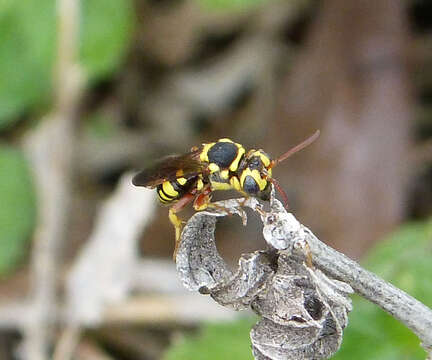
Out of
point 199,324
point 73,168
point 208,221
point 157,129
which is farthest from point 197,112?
point 208,221

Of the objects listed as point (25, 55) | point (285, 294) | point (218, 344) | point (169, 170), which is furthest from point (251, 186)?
point (25, 55)

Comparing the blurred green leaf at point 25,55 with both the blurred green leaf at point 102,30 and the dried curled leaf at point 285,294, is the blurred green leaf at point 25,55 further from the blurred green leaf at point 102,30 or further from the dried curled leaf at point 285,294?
the dried curled leaf at point 285,294

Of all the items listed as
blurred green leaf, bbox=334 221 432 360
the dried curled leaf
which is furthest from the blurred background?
the dried curled leaf

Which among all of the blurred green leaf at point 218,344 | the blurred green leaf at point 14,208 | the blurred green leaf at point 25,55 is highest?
the blurred green leaf at point 25,55

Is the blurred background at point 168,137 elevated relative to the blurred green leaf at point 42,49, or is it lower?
lower

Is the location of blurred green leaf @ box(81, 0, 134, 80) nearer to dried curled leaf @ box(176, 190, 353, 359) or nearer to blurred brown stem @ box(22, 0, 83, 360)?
blurred brown stem @ box(22, 0, 83, 360)

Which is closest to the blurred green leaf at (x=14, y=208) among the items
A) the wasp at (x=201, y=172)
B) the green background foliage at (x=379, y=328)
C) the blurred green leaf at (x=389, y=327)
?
the green background foliage at (x=379, y=328)

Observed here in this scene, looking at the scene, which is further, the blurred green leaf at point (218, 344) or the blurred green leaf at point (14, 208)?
the blurred green leaf at point (14, 208)
